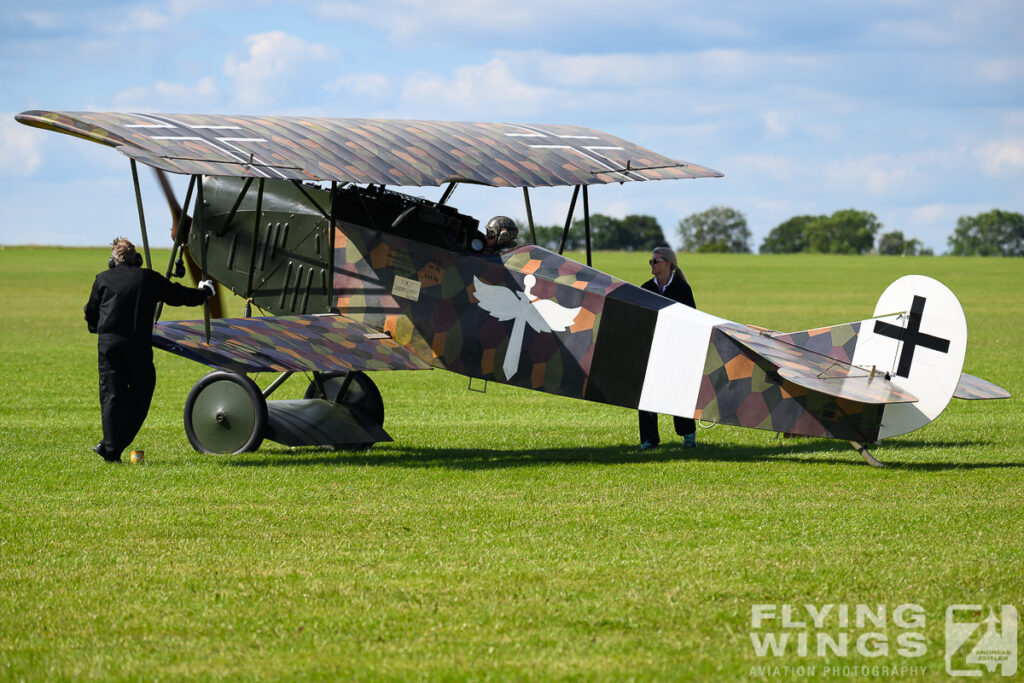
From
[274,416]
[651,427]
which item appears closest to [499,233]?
[651,427]

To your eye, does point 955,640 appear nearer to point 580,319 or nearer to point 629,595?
point 629,595

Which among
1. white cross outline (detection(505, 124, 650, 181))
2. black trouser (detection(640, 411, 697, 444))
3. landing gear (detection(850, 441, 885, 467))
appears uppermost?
white cross outline (detection(505, 124, 650, 181))

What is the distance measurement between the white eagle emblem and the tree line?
86512 mm

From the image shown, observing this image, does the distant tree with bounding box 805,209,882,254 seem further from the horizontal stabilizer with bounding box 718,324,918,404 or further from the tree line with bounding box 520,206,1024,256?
the horizontal stabilizer with bounding box 718,324,918,404

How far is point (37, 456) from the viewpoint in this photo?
10109 mm

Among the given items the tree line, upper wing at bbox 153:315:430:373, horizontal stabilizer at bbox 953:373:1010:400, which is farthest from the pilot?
the tree line

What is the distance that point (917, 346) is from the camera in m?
8.51

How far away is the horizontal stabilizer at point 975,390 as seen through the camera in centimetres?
926

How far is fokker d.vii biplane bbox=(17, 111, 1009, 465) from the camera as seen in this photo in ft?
28.8

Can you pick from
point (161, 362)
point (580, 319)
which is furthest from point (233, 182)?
point (161, 362)

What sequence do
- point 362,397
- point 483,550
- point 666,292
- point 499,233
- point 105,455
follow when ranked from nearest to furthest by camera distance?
point 483,550 < point 105,455 < point 499,233 < point 666,292 < point 362,397

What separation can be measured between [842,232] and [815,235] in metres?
2.54

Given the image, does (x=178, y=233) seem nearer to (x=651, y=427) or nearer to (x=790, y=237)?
(x=651, y=427)

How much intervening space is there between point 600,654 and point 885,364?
15.2 feet
